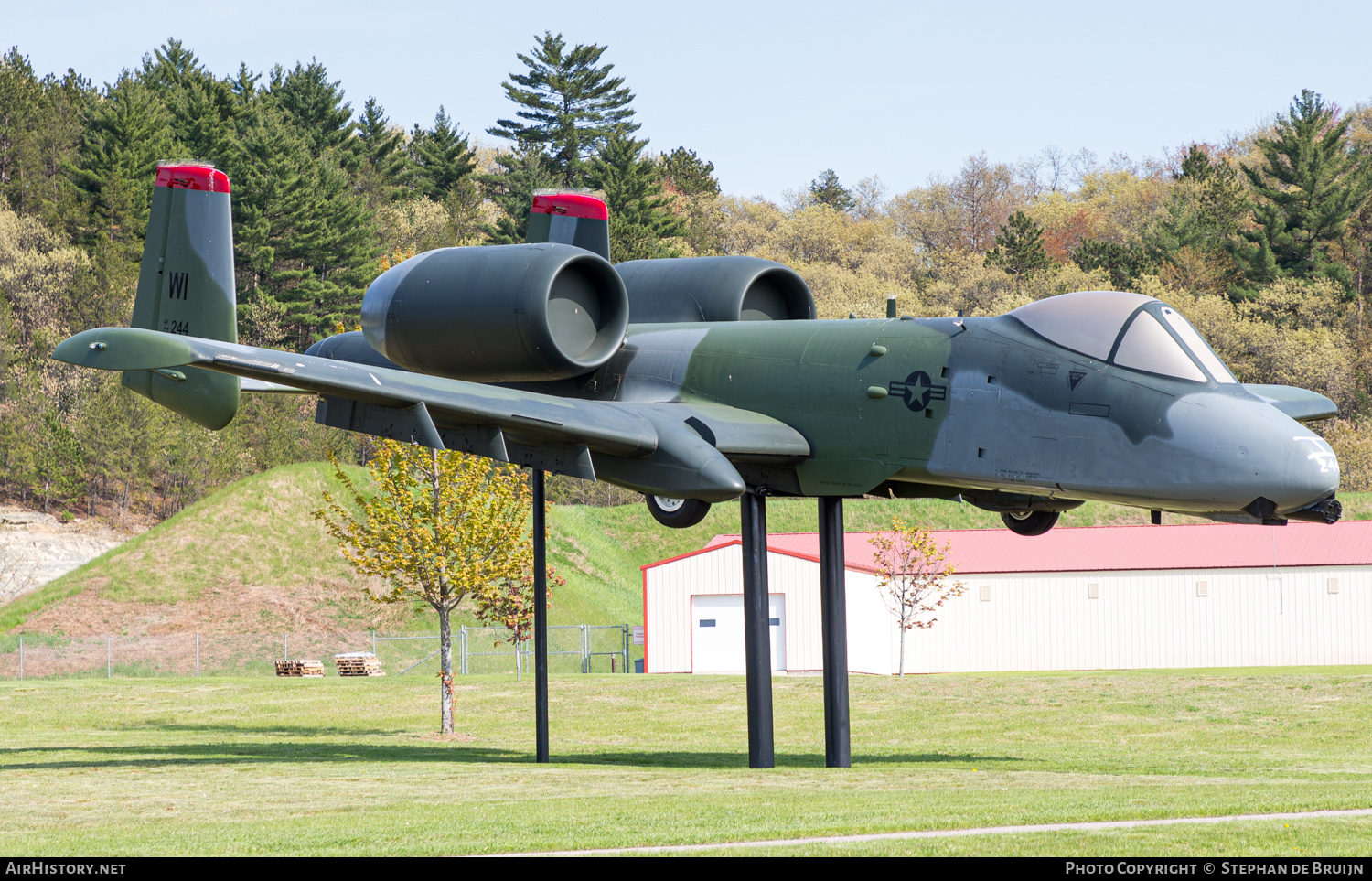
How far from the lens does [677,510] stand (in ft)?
59.2

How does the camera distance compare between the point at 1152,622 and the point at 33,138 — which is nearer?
the point at 1152,622

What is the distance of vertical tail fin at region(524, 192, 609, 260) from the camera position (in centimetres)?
2142

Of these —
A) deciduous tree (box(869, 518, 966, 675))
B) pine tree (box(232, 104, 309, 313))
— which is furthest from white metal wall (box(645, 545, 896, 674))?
pine tree (box(232, 104, 309, 313))

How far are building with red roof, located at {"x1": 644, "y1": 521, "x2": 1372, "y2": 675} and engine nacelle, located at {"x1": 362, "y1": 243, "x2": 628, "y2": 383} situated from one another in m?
30.2

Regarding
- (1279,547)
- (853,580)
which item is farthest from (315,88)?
(1279,547)

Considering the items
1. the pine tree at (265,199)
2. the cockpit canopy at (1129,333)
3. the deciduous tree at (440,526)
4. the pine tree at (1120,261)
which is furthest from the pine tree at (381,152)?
the cockpit canopy at (1129,333)

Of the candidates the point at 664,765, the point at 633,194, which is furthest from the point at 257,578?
the point at 664,765

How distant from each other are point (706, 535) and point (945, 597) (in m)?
24.5

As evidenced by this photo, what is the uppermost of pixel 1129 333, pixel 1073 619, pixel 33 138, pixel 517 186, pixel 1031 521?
pixel 33 138

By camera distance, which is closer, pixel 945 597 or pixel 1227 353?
pixel 945 597

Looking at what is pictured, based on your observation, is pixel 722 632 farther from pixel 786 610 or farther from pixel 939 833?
pixel 939 833

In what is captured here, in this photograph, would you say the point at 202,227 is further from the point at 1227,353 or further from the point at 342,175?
the point at 1227,353

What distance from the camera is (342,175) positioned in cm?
8119

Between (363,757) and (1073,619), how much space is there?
30840mm
